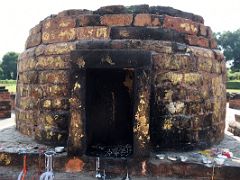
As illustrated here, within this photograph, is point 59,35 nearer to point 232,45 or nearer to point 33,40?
point 33,40

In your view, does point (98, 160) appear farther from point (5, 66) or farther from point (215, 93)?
point (5, 66)

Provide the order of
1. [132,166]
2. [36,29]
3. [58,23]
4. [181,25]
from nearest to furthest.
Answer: [132,166] → [181,25] → [58,23] → [36,29]

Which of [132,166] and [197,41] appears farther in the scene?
[197,41]

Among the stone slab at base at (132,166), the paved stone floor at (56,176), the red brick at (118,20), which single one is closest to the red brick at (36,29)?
the red brick at (118,20)

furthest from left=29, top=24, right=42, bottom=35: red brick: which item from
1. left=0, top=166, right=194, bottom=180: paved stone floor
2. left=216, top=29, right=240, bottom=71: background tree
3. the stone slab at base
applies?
left=216, top=29, right=240, bottom=71: background tree

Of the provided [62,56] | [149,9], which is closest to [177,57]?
[149,9]

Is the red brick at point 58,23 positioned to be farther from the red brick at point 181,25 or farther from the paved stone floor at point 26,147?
the paved stone floor at point 26,147

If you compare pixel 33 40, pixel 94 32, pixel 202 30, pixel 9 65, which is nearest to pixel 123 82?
pixel 94 32

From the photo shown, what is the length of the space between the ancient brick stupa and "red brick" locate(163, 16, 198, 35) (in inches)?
0.5

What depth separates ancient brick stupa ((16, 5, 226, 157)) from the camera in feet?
11.7

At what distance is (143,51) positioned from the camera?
3527 millimetres

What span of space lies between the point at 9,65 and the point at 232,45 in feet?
125

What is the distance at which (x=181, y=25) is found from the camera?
13.4 feet

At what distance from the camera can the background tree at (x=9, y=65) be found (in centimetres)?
4922
